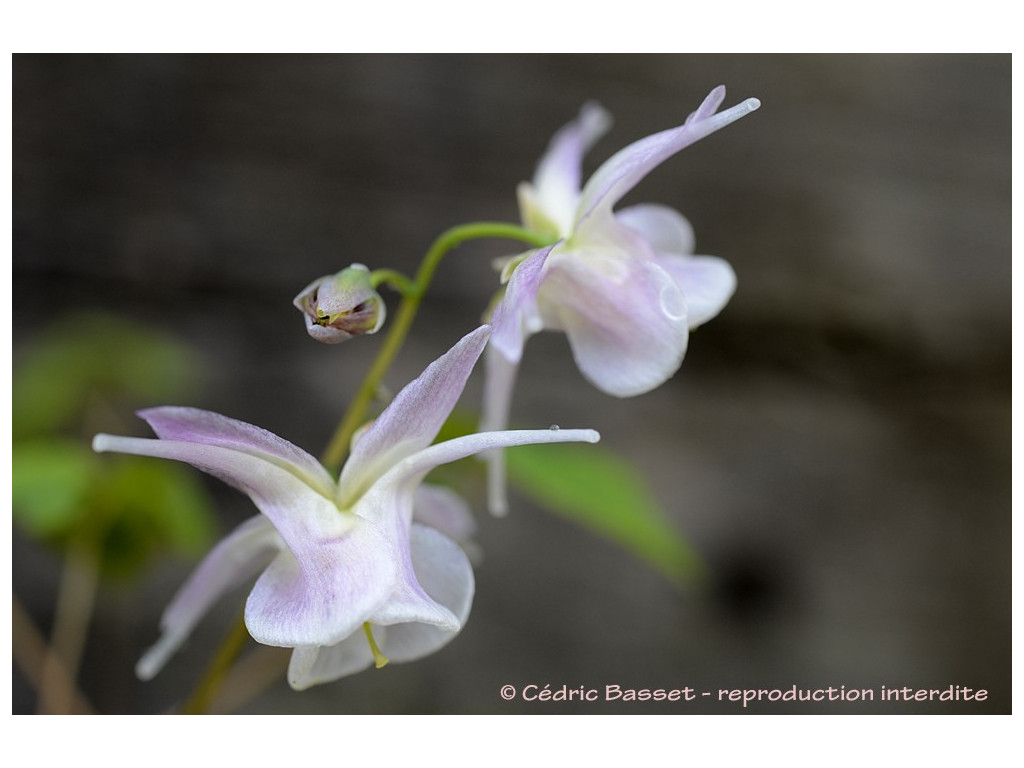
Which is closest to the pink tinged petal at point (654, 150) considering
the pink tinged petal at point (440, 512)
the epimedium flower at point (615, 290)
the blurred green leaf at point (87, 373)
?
the epimedium flower at point (615, 290)

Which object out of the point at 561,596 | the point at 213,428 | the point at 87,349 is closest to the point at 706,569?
the point at 561,596

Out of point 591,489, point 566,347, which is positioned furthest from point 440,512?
point 566,347

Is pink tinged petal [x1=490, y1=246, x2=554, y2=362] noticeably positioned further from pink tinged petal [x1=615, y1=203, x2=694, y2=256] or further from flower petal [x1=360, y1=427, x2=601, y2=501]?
pink tinged petal [x1=615, y1=203, x2=694, y2=256]

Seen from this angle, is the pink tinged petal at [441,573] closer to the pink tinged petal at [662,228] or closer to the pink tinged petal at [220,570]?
the pink tinged petal at [220,570]

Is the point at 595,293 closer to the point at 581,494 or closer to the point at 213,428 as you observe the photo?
the point at 213,428

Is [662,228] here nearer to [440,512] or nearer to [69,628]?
[440,512]

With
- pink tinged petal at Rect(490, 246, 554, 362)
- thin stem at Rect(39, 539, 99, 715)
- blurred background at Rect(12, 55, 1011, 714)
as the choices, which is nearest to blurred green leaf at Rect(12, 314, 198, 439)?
blurred background at Rect(12, 55, 1011, 714)

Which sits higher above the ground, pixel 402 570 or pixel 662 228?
pixel 662 228
